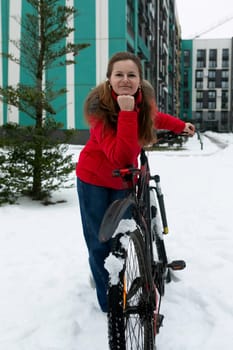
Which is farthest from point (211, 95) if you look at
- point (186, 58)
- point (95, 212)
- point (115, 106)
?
point (115, 106)

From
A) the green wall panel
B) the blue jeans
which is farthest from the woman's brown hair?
the green wall panel

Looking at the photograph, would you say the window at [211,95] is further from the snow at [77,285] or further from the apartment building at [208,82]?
the snow at [77,285]

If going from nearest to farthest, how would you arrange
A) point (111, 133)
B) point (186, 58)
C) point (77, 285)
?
1. point (111, 133)
2. point (77, 285)
3. point (186, 58)

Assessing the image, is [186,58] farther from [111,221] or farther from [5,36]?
[111,221]

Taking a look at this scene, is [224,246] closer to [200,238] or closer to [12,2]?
[200,238]

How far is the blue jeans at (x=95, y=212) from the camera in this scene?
2.72m

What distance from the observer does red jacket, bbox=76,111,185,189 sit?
1909 mm

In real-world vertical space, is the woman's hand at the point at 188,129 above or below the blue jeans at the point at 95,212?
above

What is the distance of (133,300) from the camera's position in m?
2.07

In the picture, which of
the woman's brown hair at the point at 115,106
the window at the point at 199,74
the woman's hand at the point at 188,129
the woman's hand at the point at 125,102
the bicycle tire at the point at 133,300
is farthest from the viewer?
the window at the point at 199,74

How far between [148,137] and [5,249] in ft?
9.62

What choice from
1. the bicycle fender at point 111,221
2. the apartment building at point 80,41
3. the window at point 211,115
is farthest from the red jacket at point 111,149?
the window at point 211,115

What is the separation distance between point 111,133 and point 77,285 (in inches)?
78.8

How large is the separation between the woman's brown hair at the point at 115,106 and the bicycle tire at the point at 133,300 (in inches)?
28.5
